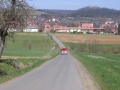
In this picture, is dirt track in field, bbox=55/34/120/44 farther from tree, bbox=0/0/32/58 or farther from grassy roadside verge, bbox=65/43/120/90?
tree, bbox=0/0/32/58

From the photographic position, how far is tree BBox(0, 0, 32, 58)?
2920 centimetres

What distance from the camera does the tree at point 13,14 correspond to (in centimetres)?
2920

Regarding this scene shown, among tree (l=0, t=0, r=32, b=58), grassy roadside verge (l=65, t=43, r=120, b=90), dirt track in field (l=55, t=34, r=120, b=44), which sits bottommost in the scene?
dirt track in field (l=55, t=34, r=120, b=44)

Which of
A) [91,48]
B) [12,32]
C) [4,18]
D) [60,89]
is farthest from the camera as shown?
[91,48]

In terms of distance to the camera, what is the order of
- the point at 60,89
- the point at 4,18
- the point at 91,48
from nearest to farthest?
the point at 60,89, the point at 4,18, the point at 91,48

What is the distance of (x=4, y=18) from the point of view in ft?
95.3

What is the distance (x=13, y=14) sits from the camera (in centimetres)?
2958

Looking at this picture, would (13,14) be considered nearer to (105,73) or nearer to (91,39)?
(105,73)

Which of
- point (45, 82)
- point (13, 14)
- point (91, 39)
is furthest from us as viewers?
point (91, 39)

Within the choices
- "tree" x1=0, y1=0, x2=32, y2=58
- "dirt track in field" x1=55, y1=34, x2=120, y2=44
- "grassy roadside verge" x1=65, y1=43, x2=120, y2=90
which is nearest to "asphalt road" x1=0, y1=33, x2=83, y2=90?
"grassy roadside verge" x1=65, y1=43, x2=120, y2=90

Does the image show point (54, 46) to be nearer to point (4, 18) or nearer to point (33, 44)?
point (33, 44)

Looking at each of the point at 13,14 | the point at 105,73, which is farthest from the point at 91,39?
the point at 105,73

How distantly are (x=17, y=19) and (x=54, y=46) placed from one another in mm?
74269

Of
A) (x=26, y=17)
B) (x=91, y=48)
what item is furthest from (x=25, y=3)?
(x=91, y=48)
